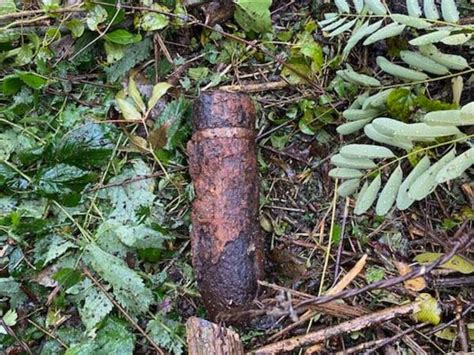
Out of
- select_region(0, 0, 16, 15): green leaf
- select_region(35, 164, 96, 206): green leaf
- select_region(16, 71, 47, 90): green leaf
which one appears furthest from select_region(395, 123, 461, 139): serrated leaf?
select_region(0, 0, 16, 15): green leaf

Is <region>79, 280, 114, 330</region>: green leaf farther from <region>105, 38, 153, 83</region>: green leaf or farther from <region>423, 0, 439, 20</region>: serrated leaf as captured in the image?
<region>423, 0, 439, 20</region>: serrated leaf

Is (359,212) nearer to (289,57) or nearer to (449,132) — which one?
(449,132)

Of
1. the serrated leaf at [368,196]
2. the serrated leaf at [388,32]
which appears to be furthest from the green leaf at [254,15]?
the serrated leaf at [368,196]

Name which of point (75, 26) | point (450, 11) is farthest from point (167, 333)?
point (450, 11)

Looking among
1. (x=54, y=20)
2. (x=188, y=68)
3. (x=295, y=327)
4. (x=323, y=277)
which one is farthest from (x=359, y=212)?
(x=54, y=20)

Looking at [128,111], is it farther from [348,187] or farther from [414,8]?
[414,8]
